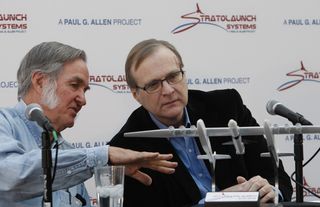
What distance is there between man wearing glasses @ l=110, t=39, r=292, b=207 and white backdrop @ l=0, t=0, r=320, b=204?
→ 1.98ft

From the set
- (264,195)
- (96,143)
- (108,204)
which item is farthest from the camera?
(96,143)

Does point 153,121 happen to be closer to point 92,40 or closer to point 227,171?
point 227,171

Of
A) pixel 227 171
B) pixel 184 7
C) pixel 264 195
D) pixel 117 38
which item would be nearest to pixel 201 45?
pixel 184 7

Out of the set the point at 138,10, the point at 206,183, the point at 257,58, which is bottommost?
the point at 206,183

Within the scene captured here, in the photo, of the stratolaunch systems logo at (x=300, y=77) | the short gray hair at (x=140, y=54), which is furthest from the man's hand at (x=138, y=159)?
the stratolaunch systems logo at (x=300, y=77)

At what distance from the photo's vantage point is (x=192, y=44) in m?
3.75

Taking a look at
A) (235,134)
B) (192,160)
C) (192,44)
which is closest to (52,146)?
(192,160)

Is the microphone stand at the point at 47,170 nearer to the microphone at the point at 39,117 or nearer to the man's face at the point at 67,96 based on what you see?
the microphone at the point at 39,117

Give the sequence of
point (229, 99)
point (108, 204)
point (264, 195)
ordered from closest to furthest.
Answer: point (108, 204)
point (264, 195)
point (229, 99)

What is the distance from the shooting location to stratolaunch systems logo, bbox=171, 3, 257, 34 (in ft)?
12.3

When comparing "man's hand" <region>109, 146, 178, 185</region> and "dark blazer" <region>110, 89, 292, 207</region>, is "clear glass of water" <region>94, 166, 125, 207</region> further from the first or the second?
"dark blazer" <region>110, 89, 292, 207</region>

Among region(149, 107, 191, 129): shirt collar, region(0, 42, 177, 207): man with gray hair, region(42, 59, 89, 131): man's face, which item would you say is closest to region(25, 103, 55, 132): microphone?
region(0, 42, 177, 207): man with gray hair

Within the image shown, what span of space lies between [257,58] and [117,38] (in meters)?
0.85

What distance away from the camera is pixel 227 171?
114 inches
